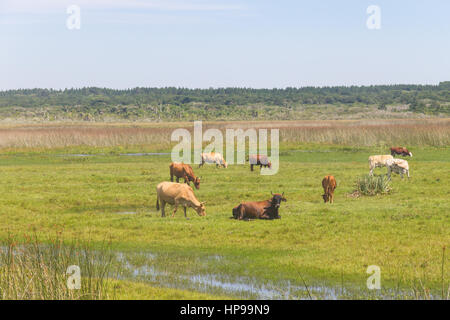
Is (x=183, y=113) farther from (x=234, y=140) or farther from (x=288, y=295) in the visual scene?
(x=288, y=295)

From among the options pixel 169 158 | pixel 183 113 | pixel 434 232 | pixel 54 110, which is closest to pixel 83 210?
pixel 434 232

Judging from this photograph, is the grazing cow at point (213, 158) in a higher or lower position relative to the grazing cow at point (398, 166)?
lower

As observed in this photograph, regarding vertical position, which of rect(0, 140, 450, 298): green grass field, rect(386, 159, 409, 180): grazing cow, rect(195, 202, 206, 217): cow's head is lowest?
rect(0, 140, 450, 298): green grass field

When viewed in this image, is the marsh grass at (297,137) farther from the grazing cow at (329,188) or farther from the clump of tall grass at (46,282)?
the clump of tall grass at (46,282)

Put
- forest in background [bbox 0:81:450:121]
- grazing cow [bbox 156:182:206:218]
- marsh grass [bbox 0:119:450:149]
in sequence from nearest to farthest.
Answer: grazing cow [bbox 156:182:206:218] → marsh grass [bbox 0:119:450:149] → forest in background [bbox 0:81:450:121]

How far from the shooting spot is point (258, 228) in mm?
18859

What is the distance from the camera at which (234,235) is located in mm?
18203

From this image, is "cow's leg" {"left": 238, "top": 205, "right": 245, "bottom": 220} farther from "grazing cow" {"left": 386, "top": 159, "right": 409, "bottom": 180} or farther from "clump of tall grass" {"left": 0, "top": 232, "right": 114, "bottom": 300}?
"grazing cow" {"left": 386, "top": 159, "right": 409, "bottom": 180}

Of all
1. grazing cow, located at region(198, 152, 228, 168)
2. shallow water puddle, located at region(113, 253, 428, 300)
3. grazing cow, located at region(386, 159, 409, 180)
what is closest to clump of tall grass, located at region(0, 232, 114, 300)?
shallow water puddle, located at region(113, 253, 428, 300)

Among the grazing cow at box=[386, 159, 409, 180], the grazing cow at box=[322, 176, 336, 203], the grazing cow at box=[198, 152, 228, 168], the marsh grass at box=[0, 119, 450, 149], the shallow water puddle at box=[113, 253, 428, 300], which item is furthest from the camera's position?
the marsh grass at box=[0, 119, 450, 149]

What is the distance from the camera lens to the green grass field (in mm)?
13914

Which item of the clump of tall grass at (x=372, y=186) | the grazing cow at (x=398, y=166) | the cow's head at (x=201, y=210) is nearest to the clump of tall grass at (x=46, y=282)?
the cow's head at (x=201, y=210)

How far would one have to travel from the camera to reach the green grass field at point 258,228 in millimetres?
13914
